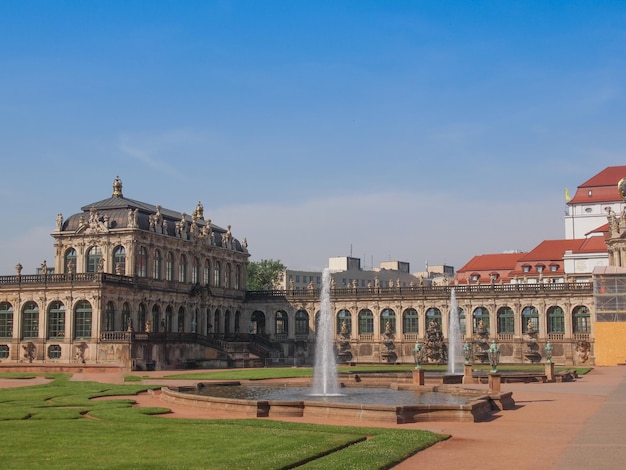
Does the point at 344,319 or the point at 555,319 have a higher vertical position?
the point at 344,319

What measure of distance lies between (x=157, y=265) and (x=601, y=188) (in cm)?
6681

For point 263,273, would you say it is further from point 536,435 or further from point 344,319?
point 536,435

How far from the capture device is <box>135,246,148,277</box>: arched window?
75.1m

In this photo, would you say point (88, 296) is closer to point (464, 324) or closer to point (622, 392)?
point (464, 324)

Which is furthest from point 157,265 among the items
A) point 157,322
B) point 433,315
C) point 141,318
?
point 433,315

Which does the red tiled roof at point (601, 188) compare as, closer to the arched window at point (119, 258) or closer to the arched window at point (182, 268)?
the arched window at point (182, 268)

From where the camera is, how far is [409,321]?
87625 millimetres

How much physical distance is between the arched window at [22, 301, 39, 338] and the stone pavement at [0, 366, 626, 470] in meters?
39.1

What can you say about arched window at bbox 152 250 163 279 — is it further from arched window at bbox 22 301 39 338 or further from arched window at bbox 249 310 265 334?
arched window at bbox 249 310 265 334

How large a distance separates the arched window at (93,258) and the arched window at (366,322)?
2790 centimetres

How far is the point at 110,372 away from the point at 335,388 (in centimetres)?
2311

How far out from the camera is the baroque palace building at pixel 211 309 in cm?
7031

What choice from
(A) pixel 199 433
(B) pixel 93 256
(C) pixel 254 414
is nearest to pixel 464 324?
(B) pixel 93 256

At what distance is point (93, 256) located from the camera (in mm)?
76562
